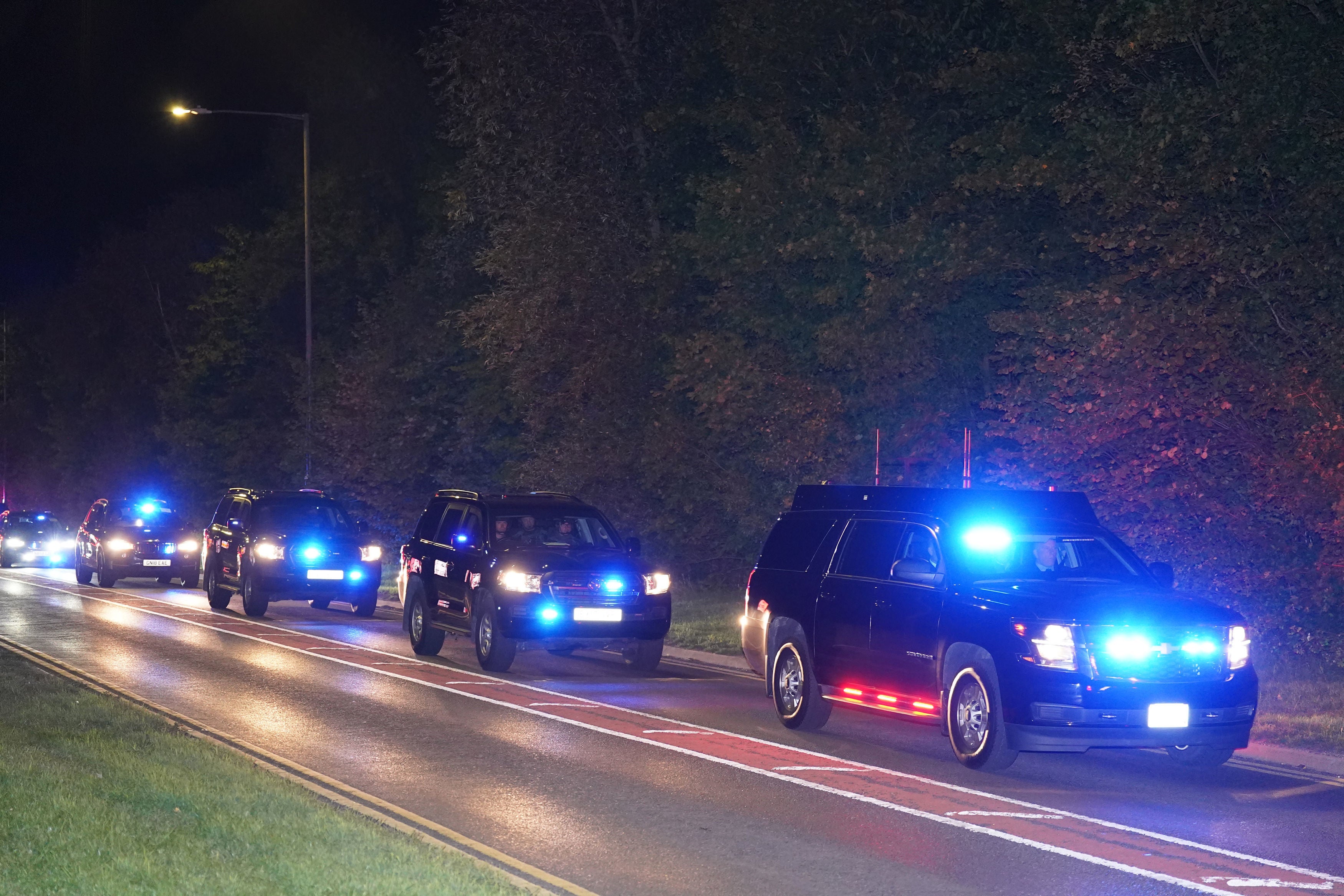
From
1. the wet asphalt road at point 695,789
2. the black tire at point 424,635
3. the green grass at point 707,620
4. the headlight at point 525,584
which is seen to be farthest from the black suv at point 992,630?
the black tire at point 424,635

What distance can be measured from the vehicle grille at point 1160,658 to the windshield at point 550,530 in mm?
8719

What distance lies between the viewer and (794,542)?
48.4ft

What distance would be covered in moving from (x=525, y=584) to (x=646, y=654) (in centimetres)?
177

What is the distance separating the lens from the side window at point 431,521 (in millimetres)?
20875

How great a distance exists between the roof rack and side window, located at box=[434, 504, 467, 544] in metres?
0.10

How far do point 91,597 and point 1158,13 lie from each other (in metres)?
22.6

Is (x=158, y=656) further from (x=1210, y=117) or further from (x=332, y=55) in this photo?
(x=332, y=55)

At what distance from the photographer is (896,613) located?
13008 millimetres

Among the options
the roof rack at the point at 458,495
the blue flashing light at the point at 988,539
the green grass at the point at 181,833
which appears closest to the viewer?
the green grass at the point at 181,833

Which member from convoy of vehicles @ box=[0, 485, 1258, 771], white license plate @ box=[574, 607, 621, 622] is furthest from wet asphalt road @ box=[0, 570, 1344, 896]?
white license plate @ box=[574, 607, 621, 622]

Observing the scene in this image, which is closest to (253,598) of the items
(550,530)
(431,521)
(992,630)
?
(431,521)

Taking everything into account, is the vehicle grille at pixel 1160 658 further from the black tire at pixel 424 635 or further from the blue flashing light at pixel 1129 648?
the black tire at pixel 424 635

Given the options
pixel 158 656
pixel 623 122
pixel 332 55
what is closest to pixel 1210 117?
pixel 158 656

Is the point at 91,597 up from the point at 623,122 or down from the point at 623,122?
down
